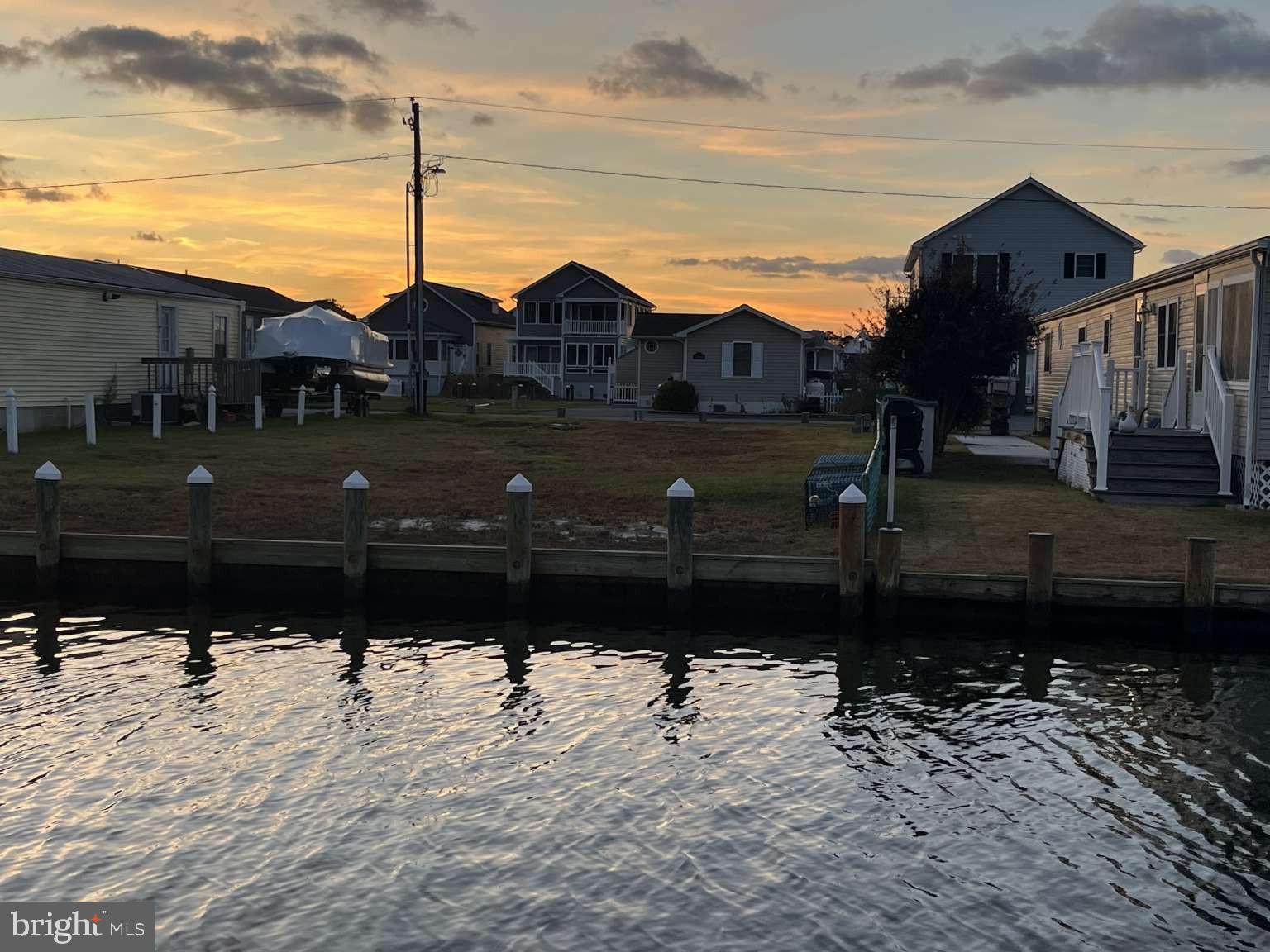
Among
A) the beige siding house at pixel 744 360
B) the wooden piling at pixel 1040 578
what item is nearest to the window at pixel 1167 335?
the wooden piling at pixel 1040 578

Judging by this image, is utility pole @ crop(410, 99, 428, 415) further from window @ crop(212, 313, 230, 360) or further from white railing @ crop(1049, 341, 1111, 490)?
white railing @ crop(1049, 341, 1111, 490)

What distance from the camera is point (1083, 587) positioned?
48.8 ft

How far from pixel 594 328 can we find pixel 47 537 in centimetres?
6506

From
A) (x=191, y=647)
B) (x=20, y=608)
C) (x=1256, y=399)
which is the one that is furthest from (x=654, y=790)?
(x=1256, y=399)

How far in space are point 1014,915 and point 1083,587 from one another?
283 inches

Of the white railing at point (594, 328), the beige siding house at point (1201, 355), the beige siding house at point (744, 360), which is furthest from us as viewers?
the white railing at point (594, 328)

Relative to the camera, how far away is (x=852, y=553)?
1523 centimetres

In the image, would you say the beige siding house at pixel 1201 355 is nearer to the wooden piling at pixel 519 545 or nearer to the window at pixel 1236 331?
the window at pixel 1236 331

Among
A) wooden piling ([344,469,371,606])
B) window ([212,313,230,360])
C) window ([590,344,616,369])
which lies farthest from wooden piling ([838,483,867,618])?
window ([590,344,616,369])

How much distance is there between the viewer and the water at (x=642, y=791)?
8.33 meters

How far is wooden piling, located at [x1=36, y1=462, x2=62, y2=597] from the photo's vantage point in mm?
17078

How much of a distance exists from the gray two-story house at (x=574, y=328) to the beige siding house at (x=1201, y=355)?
164 ft

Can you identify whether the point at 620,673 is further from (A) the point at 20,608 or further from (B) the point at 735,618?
(A) the point at 20,608

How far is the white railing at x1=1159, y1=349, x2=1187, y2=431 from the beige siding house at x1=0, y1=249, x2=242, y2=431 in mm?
26720
